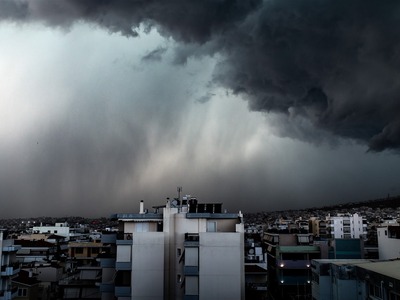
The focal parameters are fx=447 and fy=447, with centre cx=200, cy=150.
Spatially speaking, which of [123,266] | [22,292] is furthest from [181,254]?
[22,292]

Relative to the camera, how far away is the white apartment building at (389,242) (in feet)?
249

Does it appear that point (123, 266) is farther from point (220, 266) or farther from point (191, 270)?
point (220, 266)

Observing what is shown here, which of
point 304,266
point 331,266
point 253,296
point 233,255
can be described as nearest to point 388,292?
point 331,266

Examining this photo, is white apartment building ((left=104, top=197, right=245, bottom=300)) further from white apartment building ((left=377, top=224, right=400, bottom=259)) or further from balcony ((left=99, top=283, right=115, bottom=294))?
white apartment building ((left=377, top=224, right=400, bottom=259))

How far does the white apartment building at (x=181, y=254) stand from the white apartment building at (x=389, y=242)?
137ft

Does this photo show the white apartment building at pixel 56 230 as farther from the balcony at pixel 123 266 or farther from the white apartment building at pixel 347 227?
the balcony at pixel 123 266

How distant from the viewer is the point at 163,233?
4531 cm

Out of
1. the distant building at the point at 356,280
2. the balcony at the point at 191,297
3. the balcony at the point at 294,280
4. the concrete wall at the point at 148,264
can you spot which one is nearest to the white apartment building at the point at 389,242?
the balcony at the point at 294,280

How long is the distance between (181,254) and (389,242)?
162 ft

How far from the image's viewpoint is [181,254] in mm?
44844

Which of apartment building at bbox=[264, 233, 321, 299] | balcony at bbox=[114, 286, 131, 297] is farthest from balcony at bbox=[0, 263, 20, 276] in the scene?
apartment building at bbox=[264, 233, 321, 299]

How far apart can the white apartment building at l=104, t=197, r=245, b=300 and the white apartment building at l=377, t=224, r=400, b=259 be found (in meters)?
41.9

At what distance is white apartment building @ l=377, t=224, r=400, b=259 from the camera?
76000mm

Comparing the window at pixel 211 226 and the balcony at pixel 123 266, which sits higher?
the window at pixel 211 226
